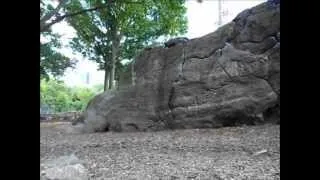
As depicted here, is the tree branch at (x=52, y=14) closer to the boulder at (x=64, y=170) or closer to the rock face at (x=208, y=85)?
the boulder at (x=64, y=170)

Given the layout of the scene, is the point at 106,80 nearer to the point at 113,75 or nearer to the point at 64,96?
the point at 113,75

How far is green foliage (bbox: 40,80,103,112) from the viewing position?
4.05 metres

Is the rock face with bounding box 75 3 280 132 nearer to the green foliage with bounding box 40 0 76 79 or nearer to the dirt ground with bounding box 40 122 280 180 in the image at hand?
the dirt ground with bounding box 40 122 280 180

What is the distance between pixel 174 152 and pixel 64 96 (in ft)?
5.46

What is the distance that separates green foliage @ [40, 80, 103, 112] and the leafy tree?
263 mm

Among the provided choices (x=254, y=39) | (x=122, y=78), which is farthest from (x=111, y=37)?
(x=254, y=39)

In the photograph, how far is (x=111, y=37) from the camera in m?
4.50

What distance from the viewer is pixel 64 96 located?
172 inches

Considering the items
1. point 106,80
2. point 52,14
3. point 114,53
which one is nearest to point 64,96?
point 106,80

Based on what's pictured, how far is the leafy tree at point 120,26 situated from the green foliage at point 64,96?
263 millimetres

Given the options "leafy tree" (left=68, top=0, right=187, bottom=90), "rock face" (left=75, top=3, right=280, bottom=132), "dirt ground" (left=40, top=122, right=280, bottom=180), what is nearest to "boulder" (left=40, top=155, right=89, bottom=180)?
"dirt ground" (left=40, top=122, right=280, bottom=180)
